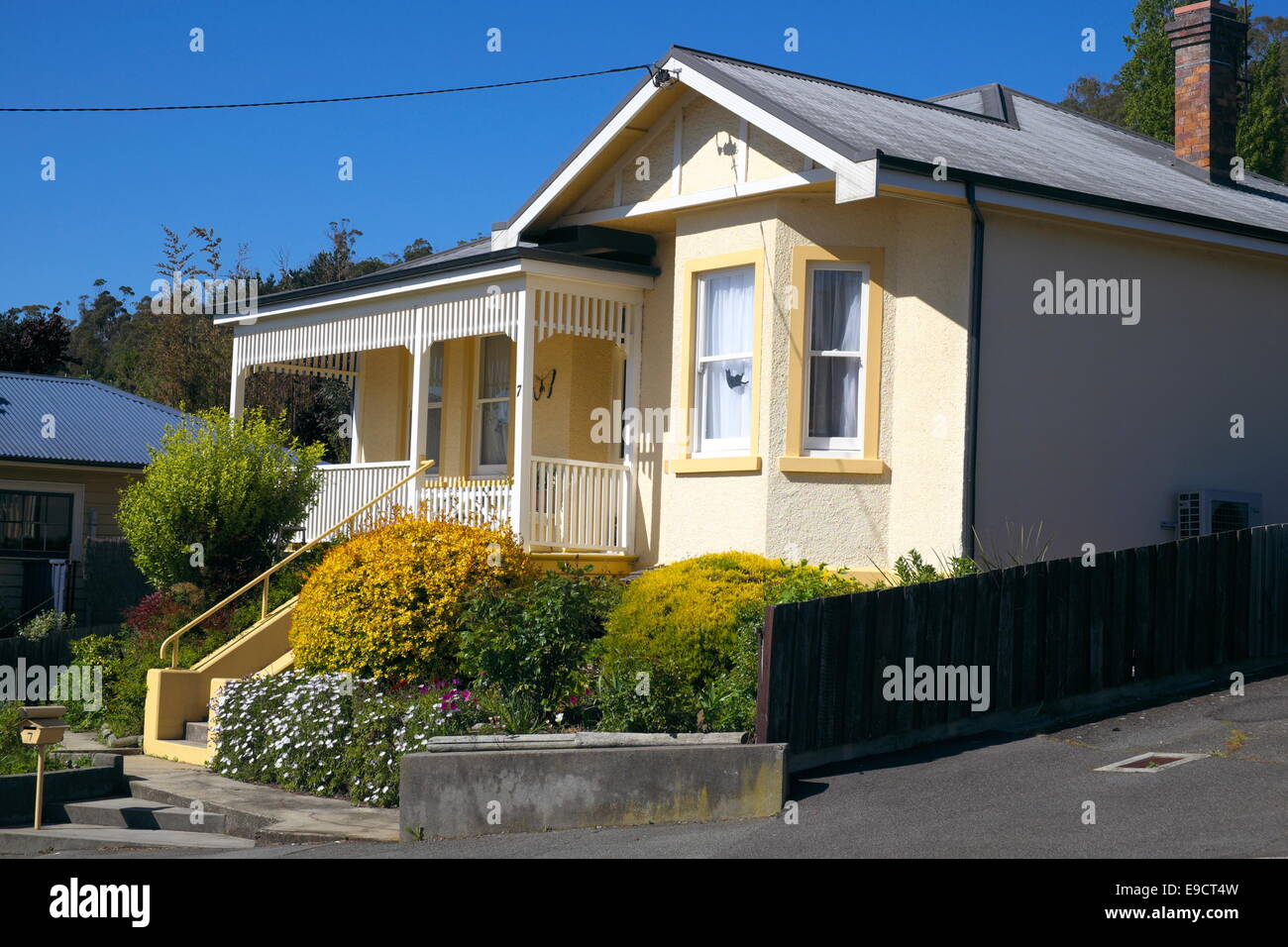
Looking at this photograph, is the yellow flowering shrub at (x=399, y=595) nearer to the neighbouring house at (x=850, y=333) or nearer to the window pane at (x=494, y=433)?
the neighbouring house at (x=850, y=333)

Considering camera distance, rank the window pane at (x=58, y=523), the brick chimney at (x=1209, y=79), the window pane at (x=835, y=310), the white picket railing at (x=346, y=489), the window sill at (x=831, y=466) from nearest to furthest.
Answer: the window sill at (x=831, y=466)
the window pane at (x=835, y=310)
the white picket railing at (x=346, y=489)
the brick chimney at (x=1209, y=79)
the window pane at (x=58, y=523)

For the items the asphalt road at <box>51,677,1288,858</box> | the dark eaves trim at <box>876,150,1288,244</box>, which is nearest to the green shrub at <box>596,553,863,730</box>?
the asphalt road at <box>51,677,1288,858</box>

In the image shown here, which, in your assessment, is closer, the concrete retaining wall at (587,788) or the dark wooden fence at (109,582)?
the concrete retaining wall at (587,788)

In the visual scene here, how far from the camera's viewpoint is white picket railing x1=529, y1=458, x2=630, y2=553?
1430 cm

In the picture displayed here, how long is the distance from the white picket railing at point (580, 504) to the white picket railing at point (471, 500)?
1.15ft

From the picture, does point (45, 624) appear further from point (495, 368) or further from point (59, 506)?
point (495, 368)

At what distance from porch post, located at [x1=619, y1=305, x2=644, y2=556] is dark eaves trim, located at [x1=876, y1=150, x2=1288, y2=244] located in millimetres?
4092

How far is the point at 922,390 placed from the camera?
12898mm

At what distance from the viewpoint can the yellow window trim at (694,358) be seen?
13391mm

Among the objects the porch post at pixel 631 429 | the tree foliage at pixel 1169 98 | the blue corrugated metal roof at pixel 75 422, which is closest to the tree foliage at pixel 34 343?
the blue corrugated metal roof at pixel 75 422

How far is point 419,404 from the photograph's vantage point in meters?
15.5
